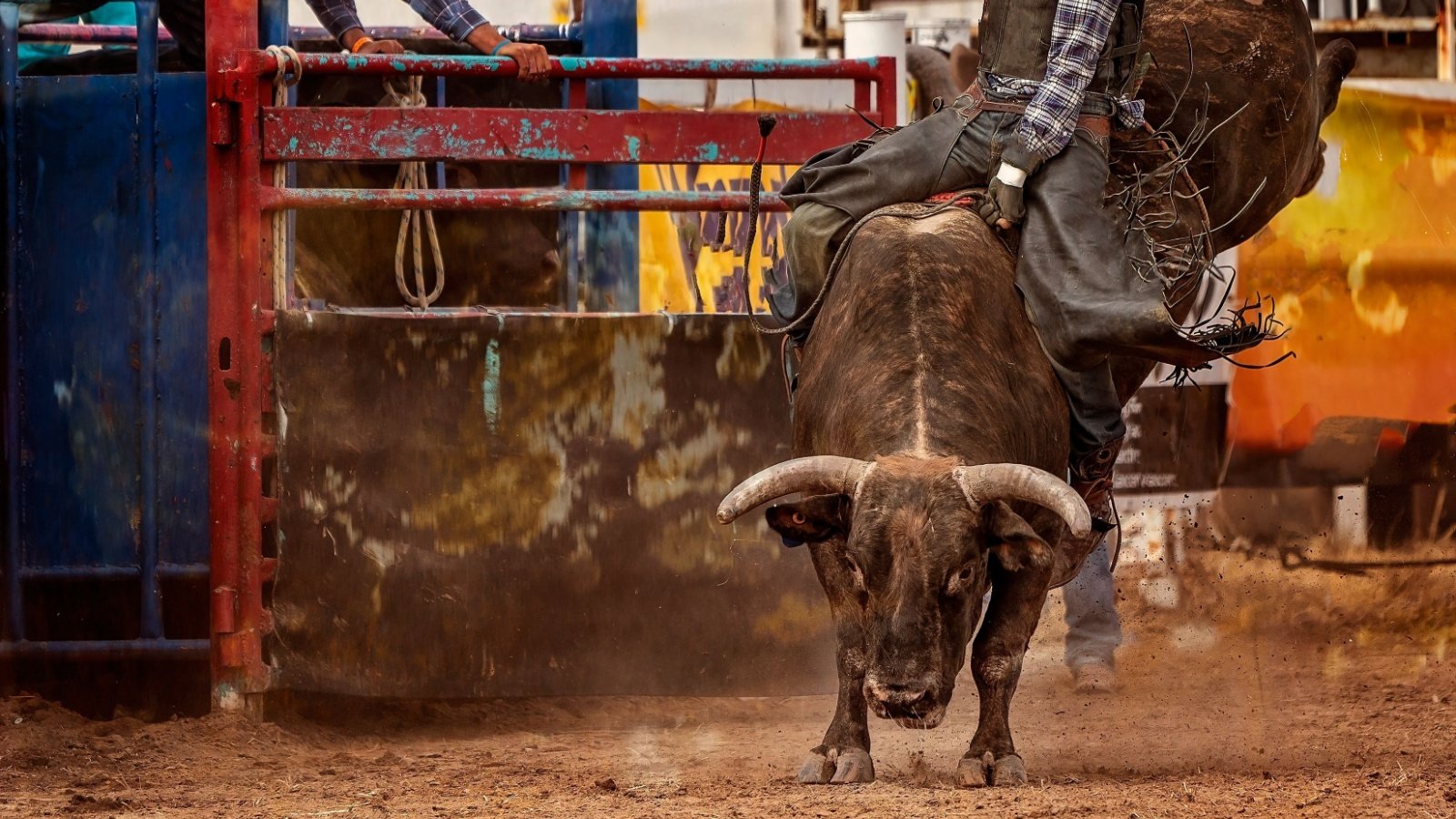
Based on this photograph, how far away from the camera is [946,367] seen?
188 inches

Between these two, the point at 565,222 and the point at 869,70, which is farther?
the point at 565,222

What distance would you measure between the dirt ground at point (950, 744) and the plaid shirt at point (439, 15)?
2.46 meters

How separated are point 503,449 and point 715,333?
32.6 inches

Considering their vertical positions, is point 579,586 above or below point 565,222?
below

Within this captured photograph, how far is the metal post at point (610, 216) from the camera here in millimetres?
7367

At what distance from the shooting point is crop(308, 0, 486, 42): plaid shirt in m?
6.78

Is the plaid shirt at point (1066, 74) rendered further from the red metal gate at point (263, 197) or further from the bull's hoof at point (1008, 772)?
the bull's hoof at point (1008, 772)

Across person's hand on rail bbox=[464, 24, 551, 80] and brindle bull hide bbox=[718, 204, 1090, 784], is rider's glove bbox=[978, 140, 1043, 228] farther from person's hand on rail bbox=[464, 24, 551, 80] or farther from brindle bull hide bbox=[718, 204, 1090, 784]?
person's hand on rail bbox=[464, 24, 551, 80]

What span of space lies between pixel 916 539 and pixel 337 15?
12.1 ft

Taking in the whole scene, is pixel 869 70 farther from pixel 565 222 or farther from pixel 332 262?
pixel 332 262

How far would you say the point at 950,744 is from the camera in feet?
20.0

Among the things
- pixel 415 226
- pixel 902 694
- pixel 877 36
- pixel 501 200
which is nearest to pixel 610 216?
pixel 415 226

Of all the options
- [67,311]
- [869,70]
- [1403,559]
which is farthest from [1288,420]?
[67,311]

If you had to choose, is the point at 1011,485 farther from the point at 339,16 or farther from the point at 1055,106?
the point at 339,16
